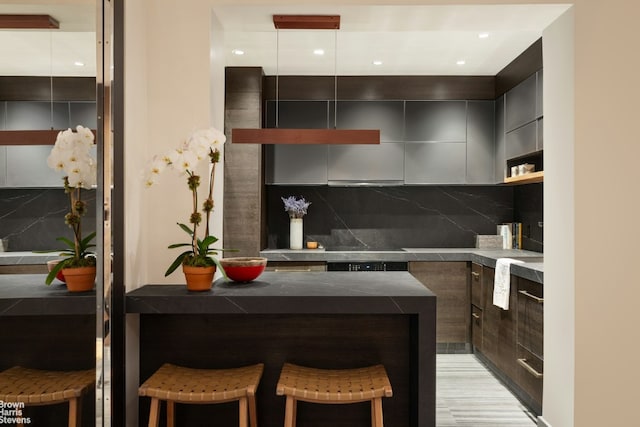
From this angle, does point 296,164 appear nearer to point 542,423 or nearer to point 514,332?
point 514,332

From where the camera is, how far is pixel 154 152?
8.18ft

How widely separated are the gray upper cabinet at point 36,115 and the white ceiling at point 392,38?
1.21m

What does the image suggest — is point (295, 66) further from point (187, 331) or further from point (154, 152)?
point (187, 331)

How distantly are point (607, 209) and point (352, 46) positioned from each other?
2326mm

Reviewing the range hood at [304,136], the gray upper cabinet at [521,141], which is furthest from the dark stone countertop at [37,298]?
the gray upper cabinet at [521,141]

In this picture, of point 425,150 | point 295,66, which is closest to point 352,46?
point 295,66

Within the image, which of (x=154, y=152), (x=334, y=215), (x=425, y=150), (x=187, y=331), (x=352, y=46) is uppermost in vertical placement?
(x=352, y=46)

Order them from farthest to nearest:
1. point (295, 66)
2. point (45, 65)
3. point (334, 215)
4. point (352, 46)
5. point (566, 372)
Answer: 1. point (334, 215)
2. point (295, 66)
3. point (352, 46)
4. point (566, 372)
5. point (45, 65)

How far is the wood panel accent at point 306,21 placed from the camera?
2684 millimetres

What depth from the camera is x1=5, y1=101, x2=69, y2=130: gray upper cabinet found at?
1.40 metres

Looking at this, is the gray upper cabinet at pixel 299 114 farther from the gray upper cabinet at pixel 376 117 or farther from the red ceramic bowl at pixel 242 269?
the red ceramic bowl at pixel 242 269

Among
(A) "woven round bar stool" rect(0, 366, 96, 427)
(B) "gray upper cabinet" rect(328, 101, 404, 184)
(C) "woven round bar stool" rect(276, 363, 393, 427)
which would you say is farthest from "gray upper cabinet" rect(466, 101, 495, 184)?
(A) "woven round bar stool" rect(0, 366, 96, 427)

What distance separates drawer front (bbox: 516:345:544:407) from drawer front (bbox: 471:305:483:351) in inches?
33.4

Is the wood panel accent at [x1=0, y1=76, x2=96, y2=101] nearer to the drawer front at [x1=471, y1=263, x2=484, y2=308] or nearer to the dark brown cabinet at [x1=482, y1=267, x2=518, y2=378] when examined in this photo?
the dark brown cabinet at [x1=482, y1=267, x2=518, y2=378]
